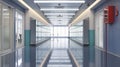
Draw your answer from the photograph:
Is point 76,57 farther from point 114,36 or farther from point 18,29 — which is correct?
point 18,29

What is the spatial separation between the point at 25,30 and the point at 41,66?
15.6m

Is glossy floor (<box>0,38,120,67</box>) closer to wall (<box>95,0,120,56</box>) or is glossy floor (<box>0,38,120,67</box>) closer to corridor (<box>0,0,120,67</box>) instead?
corridor (<box>0,0,120,67</box>)

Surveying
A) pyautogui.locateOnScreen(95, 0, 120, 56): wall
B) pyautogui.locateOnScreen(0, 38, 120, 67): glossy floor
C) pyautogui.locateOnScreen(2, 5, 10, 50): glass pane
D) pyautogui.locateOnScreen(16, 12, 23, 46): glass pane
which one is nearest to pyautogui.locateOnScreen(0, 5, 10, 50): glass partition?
pyautogui.locateOnScreen(2, 5, 10, 50): glass pane

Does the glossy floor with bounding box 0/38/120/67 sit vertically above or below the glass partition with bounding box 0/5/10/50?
below


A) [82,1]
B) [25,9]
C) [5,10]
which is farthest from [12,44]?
[25,9]

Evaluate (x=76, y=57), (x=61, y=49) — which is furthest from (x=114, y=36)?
(x=61, y=49)

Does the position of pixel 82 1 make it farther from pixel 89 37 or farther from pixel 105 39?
pixel 89 37

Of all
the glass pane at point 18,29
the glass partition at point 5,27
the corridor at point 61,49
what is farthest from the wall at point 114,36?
the glass pane at point 18,29

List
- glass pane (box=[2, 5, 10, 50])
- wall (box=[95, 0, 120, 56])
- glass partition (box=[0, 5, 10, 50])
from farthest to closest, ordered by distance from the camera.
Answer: glass pane (box=[2, 5, 10, 50])
glass partition (box=[0, 5, 10, 50])
wall (box=[95, 0, 120, 56])

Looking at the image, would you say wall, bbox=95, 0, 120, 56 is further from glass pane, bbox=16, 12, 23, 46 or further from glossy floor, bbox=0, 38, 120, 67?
glass pane, bbox=16, 12, 23, 46

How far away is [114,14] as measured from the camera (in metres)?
14.5

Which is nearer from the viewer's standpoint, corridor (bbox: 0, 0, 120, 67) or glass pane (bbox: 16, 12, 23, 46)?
corridor (bbox: 0, 0, 120, 67)

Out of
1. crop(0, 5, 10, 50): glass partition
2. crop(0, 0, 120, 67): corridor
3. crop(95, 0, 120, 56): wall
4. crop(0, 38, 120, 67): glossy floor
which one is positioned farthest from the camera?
crop(0, 5, 10, 50): glass partition

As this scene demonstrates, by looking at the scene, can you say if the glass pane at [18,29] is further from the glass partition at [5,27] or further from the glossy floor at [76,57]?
the glossy floor at [76,57]
